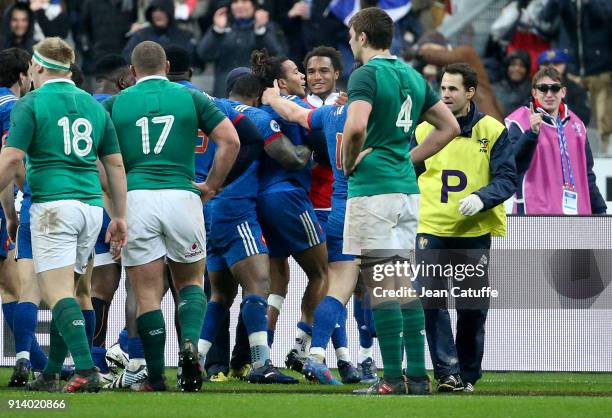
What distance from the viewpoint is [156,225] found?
9.09m

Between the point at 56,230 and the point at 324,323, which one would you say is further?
the point at 324,323

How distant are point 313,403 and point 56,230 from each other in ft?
6.28

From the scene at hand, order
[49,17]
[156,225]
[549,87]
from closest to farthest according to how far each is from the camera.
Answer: [156,225]
[549,87]
[49,17]

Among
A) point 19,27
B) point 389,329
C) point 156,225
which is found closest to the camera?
point 389,329

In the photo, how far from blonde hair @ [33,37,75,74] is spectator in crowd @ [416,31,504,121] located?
315 inches

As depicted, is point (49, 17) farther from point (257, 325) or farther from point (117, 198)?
point (117, 198)

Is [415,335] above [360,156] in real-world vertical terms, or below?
below

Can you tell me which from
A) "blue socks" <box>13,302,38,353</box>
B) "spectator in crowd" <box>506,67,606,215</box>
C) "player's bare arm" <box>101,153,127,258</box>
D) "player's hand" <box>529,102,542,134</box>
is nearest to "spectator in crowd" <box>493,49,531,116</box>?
"spectator in crowd" <box>506,67,606,215</box>

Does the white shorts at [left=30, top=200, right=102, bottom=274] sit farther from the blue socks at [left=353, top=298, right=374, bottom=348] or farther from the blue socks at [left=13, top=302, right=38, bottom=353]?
the blue socks at [left=353, top=298, right=374, bottom=348]

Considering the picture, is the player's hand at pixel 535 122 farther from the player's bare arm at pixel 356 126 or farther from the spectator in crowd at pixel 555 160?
the player's bare arm at pixel 356 126

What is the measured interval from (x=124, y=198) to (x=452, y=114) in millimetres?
2257

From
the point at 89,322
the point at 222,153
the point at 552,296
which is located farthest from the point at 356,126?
the point at 552,296

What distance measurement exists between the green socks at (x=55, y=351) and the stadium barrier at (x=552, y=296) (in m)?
2.68

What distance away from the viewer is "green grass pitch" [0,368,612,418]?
792cm
